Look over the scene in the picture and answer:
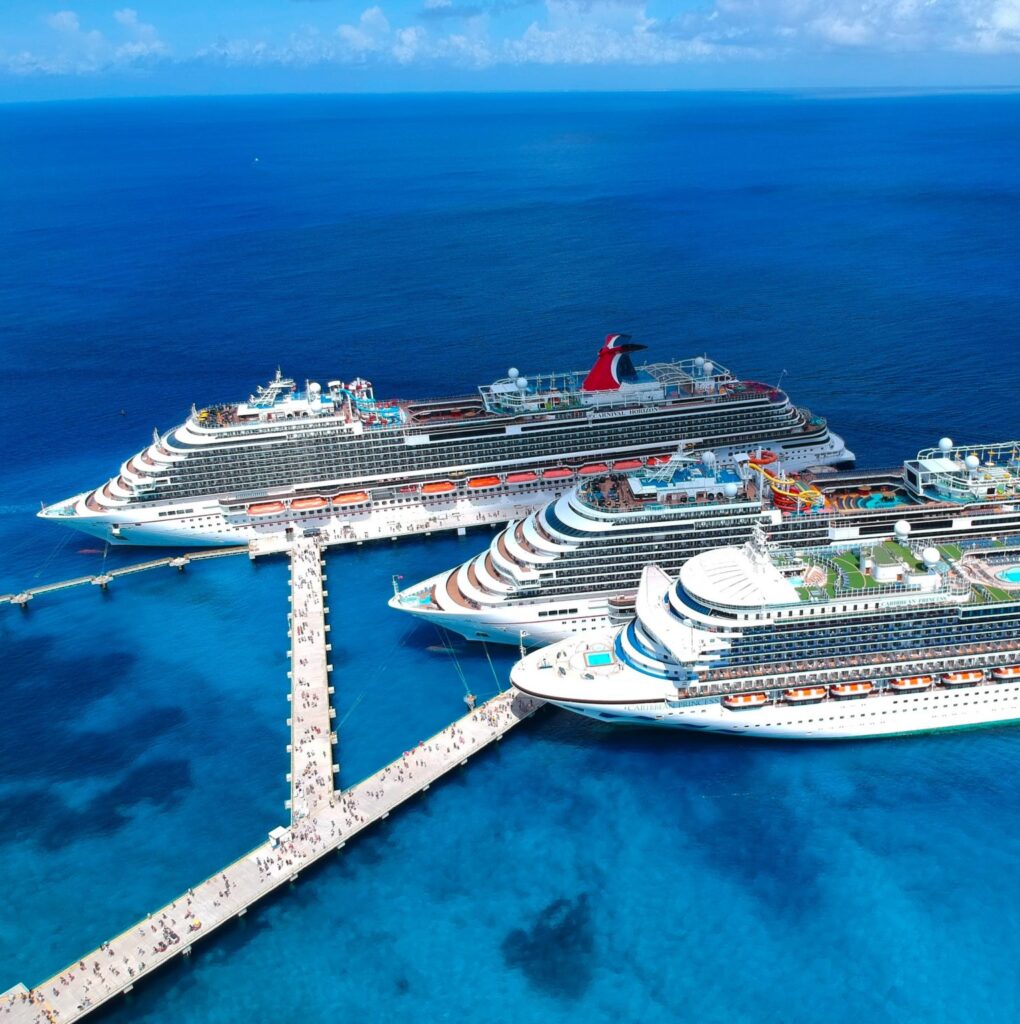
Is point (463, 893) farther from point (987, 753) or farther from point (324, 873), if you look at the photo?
point (987, 753)

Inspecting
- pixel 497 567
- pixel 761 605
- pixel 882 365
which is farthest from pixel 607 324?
pixel 761 605

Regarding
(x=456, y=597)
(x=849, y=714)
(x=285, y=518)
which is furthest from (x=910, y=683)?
(x=285, y=518)

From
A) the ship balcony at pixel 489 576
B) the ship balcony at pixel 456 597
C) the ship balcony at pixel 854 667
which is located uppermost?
the ship balcony at pixel 489 576

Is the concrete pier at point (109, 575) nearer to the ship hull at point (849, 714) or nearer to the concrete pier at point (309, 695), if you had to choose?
the concrete pier at point (309, 695)

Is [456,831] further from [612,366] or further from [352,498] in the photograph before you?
[612,366]

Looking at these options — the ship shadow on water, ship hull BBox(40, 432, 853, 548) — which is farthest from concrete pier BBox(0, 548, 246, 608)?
the ship shadow on water

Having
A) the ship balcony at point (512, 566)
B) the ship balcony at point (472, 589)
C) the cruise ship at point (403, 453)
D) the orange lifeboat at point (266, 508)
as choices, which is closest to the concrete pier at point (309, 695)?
the orange lifeboat at point (266, 508)

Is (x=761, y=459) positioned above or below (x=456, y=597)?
above
